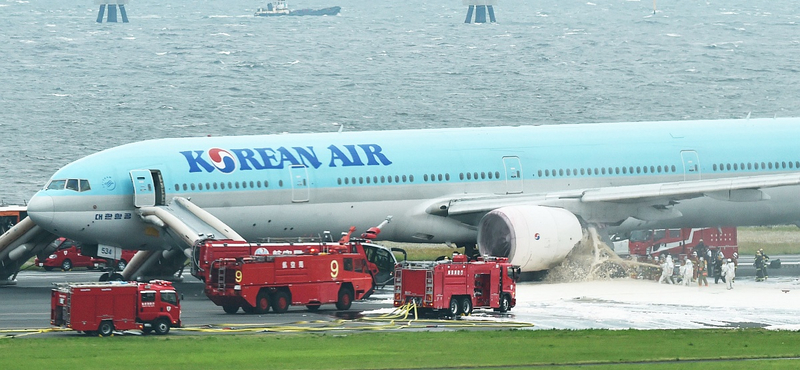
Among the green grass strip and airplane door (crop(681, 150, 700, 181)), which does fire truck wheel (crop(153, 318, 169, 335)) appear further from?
airplane door (crop(681, 150, 700, 181))

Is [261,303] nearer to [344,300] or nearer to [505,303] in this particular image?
[344,300]

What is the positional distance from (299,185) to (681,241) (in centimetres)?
2025

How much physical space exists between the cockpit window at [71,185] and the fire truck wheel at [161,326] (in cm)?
1366

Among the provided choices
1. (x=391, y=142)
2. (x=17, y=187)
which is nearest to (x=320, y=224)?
(x=391, y=142)

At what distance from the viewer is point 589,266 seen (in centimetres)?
4938

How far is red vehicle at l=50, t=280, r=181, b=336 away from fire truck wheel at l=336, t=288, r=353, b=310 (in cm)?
754

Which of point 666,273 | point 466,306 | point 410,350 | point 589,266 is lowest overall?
point 410,350

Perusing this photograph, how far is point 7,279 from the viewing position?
5291 centimetres

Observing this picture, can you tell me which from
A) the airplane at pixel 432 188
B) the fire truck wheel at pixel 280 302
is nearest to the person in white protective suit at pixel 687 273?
the airplane at pixel 432 188

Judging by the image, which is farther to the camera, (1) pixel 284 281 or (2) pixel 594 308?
(2) pixel 594 308

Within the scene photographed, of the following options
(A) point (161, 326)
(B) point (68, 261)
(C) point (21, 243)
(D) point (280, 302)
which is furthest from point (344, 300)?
(B) point (68, 261)

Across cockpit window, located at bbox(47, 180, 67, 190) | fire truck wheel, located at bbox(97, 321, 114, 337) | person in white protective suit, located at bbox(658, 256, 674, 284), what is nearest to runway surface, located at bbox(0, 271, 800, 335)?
person in white protective suit, located at bbox(658, 256, 674, 284)

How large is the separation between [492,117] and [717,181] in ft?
385

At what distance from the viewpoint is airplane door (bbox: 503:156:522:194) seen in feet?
172
